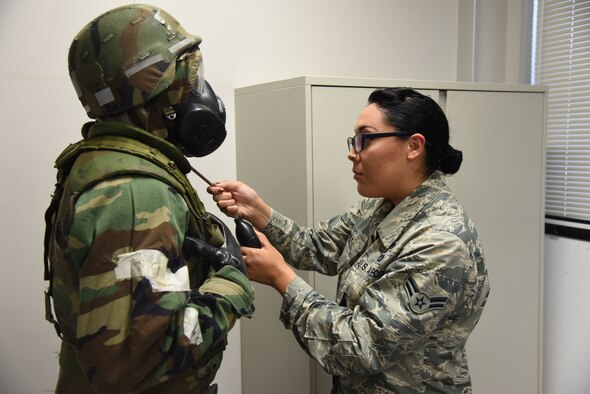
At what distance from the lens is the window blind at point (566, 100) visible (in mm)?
2246

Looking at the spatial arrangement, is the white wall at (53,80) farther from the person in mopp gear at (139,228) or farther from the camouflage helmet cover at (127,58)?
the camouflage helmet cover at (127,58)

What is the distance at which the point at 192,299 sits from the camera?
94 centimetres

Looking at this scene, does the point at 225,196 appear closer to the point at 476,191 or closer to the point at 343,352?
the point at 343,352

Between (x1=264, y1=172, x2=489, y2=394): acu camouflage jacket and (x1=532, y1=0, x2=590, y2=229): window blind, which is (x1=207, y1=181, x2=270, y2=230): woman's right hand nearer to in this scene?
A: (x1=264, y1=172, x2=489, y2=394): acu camouflage jacket

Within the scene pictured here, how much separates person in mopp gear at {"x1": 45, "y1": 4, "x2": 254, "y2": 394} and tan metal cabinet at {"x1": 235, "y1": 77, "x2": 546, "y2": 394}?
0.59m

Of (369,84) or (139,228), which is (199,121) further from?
(369,84)

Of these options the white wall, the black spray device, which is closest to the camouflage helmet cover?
the black spray device

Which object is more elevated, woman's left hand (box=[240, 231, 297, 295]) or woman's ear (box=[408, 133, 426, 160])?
woman's ear (box=[408, 133, 426, 160])

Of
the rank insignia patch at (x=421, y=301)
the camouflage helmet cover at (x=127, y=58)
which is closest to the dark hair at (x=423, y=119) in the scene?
the rank insignia patch at (x=421, y=301)

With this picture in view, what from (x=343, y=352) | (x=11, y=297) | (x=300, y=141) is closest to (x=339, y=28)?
(x=300, y=141)

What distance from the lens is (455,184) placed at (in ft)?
6.44

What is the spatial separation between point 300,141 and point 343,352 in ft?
2.25

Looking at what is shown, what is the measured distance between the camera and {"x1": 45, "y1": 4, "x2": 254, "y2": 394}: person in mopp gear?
2.78 ft

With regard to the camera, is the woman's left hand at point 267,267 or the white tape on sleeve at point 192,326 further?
the woman's left hand at point 267,267
